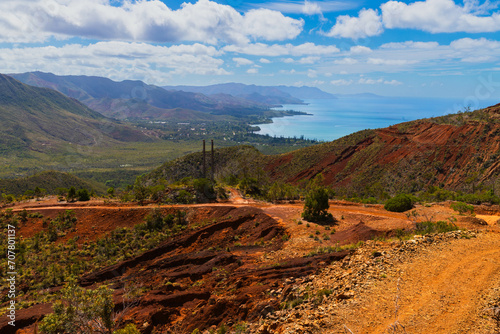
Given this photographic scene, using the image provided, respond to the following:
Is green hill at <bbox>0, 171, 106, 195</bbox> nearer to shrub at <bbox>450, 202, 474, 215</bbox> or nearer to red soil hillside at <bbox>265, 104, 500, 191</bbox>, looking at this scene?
red soil hillside at <bbox>265, 104, 500, 191</bbox>

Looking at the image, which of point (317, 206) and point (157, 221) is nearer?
point (317, 206)

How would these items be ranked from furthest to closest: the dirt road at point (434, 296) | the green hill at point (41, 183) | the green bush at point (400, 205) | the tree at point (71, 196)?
the green hill at point (41, 183) → the tree at point (71, 196) → the green bush at point (400, 205) → the dirt road at point (434, 296)

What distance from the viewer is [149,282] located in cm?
1487

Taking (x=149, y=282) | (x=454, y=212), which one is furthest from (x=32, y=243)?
(x=454, y=212)

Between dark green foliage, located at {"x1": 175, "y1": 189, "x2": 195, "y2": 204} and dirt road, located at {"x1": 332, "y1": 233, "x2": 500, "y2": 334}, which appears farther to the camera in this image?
dark green foliage, located at {"x1": 175, "y1": 189, "x2": 195, "y2": 204}

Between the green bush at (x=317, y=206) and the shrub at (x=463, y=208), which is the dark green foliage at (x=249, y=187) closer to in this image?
the green bush at (x=317, y=206)

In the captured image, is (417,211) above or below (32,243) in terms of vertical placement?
above

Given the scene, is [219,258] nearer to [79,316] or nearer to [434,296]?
[79,316]

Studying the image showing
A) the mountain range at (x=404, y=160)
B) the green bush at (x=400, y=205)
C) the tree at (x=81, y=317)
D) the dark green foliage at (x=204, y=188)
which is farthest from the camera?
the mountain range at (x=404, y=160)

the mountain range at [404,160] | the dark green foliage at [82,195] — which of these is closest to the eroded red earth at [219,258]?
the dark green foliage at [82,195]

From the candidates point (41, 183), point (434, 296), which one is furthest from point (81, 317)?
point (41, 183)

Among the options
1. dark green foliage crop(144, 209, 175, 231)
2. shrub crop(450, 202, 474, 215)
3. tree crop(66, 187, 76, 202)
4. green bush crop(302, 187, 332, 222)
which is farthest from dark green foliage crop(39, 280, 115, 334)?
tree crop(66, 187, 76, 202)

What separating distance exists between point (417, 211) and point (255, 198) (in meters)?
15.8

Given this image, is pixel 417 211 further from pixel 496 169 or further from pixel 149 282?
pixel 496 169
